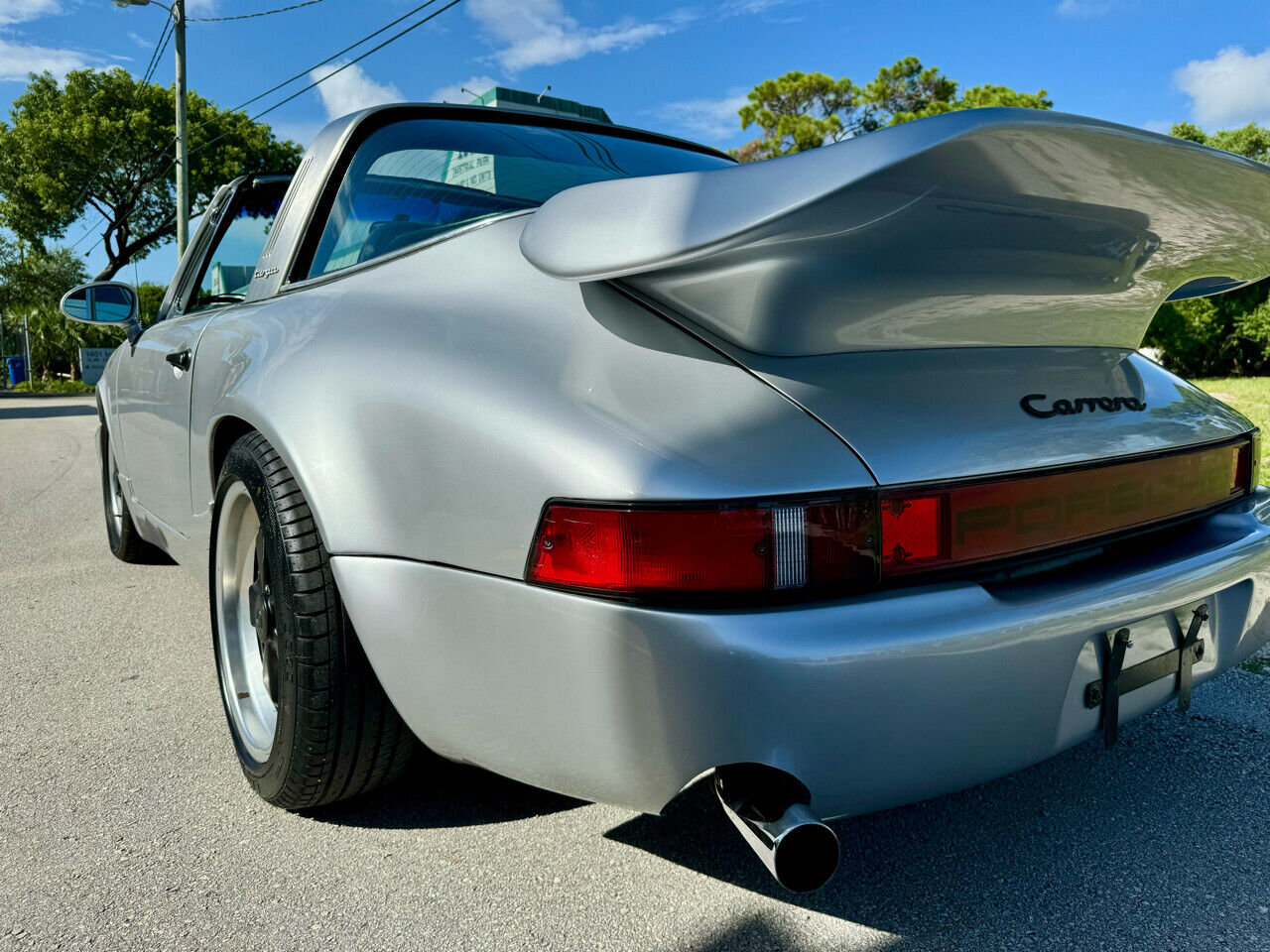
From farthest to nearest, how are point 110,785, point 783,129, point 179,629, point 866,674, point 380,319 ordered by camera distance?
point 783,129 → point 179,629 → point 110,785 → point 380,319 → point 866,674

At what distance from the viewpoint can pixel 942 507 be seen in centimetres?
138

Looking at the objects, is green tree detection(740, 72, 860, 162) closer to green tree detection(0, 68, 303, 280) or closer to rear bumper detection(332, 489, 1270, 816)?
green tree detection(0, 68, 303, 280)

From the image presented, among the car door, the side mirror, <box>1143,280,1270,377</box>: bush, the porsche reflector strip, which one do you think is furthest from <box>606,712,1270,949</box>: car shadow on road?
<box>1143,280,1270,377</box>: bush

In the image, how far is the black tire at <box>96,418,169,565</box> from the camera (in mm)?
4047

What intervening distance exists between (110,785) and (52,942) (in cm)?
59

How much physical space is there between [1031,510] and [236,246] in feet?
8.49

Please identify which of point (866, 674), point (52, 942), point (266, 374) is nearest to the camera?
point (866, 674)

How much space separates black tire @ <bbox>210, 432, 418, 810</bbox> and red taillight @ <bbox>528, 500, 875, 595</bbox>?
1.83 feet

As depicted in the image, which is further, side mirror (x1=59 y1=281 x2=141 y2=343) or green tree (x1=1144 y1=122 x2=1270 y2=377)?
green tree (x1=1144 y1=122 x2=1270 y2=377)

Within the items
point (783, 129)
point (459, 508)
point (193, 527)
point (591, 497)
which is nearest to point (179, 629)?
point (193, 527)

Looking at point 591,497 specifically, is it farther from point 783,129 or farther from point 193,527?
point 783,129

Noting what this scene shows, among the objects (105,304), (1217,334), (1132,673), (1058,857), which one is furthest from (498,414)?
(1217,334)

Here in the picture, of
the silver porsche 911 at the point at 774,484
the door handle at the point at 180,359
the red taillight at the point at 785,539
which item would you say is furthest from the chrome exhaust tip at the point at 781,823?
the door handle at the point at 180,359

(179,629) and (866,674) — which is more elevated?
(866,674)
